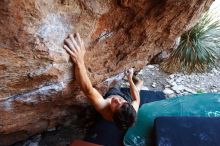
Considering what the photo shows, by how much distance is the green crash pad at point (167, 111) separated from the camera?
12.2ft

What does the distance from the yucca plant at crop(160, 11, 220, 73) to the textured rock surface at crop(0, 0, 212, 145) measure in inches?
102

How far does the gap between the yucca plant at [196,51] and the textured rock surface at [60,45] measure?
260cm

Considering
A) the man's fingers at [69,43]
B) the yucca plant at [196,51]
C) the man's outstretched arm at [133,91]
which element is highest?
the yucca plant at [196,51]

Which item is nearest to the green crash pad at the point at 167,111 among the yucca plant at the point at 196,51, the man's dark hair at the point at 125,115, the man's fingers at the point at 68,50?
the man's dark hair at the point at 125,115

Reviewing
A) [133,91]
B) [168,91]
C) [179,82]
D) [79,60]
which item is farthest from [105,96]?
[179,82]

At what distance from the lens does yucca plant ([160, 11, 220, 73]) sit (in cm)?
624

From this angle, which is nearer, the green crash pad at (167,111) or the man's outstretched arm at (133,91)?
the man's outstretched arm at (133,91)

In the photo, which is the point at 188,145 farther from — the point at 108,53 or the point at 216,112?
the point at 108,53

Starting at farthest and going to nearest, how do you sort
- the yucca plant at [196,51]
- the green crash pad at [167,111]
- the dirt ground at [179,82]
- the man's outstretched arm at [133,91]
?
the yucca plant at [196,51] → the dirt ground at [179,82] → the green crash pad at [167,111] → the man's outstretched arm at [133,91]

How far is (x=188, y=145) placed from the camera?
3.41 metres

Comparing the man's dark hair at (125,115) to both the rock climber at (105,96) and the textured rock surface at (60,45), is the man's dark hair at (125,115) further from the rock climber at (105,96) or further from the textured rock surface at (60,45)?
the textured rock surface at (60,45)

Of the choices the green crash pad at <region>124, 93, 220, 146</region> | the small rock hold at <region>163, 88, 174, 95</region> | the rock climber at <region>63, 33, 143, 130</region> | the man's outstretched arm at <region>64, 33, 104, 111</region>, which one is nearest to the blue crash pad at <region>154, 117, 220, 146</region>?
the green crash pad at <region>124, 93, 220, 146</region>

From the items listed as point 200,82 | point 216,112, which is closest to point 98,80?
point 216,112

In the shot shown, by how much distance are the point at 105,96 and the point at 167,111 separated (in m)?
0.80
